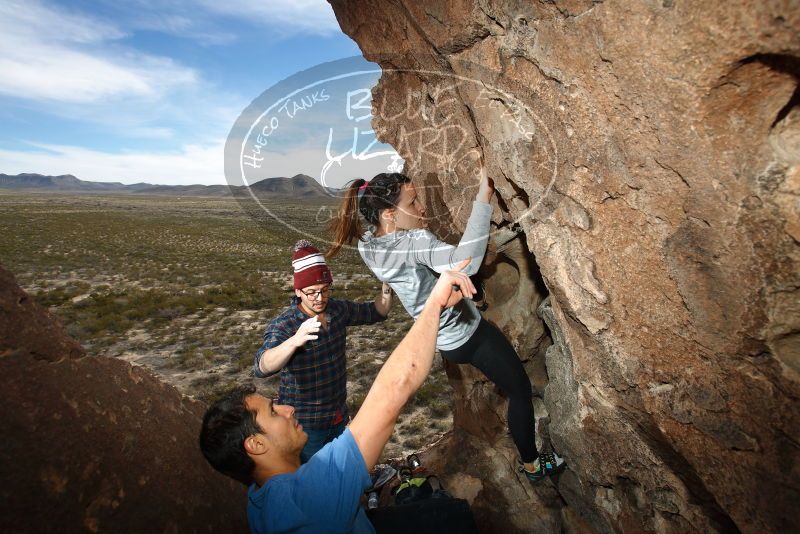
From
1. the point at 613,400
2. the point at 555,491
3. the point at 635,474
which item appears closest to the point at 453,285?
the point at 613,400

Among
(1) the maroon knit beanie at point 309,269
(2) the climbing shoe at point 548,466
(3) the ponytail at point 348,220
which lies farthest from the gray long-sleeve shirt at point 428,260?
(2) the climbing shoe at point 548,466

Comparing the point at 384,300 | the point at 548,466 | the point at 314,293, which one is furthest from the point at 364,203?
the point at 548,466

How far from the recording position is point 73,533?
192 cm

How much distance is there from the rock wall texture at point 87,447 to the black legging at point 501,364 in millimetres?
1842

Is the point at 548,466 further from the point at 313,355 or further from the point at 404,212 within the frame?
the point at 404,212

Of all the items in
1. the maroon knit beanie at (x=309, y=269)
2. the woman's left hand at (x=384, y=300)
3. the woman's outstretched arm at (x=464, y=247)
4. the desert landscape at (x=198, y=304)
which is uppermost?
the woman's outstretched arm at (x=464, y=247)

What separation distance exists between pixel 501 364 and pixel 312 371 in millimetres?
1472

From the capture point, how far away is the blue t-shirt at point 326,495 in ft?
5.53

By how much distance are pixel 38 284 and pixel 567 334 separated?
21.7 meters

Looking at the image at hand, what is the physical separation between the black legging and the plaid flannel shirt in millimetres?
935

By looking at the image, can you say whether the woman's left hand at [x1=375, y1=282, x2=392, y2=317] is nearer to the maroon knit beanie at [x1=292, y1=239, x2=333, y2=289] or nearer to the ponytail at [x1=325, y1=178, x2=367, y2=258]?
the maroon knit beanie at [x1=292, y1=239, x2=333, y2=289]

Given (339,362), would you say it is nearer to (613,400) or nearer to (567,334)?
(567,334)

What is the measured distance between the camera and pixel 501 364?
333 centimetres

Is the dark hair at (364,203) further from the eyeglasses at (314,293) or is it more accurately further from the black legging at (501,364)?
the black legging at (501,364)
